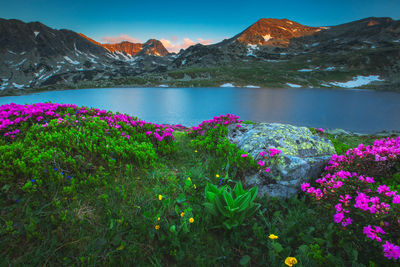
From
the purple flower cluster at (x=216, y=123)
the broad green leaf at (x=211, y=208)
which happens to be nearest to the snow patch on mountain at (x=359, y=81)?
the purple flower cluster at (x=216, y=123)

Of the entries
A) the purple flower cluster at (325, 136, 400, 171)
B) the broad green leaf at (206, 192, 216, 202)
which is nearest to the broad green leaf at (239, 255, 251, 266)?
the broad green leaf at (206, 192, 216, 202)

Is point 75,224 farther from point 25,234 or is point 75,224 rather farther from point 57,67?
point 57,67


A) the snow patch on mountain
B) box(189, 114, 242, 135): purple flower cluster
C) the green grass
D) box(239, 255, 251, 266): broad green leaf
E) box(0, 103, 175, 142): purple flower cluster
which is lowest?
box(239, 255, 251, 266): broad green leaf

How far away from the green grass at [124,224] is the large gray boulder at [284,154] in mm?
426

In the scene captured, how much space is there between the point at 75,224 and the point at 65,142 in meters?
2.43

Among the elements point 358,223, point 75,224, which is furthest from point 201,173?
point 358,223

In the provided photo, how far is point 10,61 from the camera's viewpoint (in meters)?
188

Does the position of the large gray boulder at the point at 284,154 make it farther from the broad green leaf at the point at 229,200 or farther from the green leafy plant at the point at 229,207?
the broad green leaf at the point at 229,200

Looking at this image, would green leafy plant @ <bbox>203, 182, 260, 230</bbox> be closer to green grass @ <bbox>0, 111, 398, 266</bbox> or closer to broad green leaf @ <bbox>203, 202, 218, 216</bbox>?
broad green leaf @ <bbox>203, 202, 218, 216</bbox>

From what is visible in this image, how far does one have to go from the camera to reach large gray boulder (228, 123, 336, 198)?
4227 mm

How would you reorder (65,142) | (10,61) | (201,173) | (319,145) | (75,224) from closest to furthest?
(75,224)
(65,142)
(201,173)
(319,145)
(10,61)

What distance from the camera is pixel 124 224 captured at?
2777mm

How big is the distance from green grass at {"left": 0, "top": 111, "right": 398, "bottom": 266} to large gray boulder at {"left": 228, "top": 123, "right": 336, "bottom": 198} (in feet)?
1.40

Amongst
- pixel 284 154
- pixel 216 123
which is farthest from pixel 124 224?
pixel 216 123
